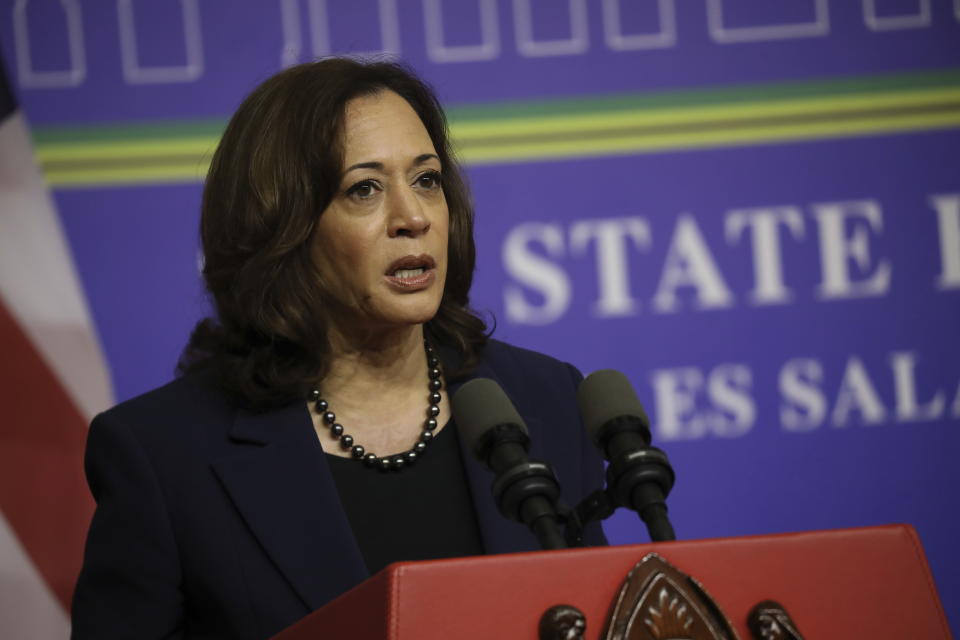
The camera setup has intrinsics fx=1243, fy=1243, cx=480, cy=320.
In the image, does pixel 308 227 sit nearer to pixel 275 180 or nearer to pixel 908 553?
pixel 275 180

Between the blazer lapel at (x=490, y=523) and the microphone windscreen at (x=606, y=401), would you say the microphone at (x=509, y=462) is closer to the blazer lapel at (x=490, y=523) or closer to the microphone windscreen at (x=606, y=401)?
the microphone windscreen at (x=606, y=401)

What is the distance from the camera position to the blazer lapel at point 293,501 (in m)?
1.49

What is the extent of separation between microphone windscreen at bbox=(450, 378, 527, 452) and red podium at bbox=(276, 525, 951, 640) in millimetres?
239

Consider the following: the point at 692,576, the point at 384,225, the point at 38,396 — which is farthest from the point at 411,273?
the point at 38,396

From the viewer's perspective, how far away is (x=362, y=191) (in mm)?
1631

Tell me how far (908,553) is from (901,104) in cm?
202

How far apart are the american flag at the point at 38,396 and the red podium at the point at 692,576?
68.2 inches

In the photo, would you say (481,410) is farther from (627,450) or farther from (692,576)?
(692,576)

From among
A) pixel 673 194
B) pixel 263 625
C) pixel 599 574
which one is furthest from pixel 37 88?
pixel 599 574

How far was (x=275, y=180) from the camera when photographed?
1651 millimetres

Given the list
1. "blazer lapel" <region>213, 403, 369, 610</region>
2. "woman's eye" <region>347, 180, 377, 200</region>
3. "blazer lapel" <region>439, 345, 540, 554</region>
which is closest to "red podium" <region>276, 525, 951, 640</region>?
"blazer lapel" <region>213, 403, 369, 610</region>

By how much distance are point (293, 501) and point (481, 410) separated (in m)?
0.48

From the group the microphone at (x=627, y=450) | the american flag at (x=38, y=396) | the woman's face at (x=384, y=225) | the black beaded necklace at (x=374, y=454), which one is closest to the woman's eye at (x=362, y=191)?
the woman's face at (x=384, y=225)

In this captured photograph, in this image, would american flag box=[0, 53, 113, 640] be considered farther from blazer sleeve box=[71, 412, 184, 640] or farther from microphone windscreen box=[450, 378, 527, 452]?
microphone windscreen box=[450, 378, 527, 452]
